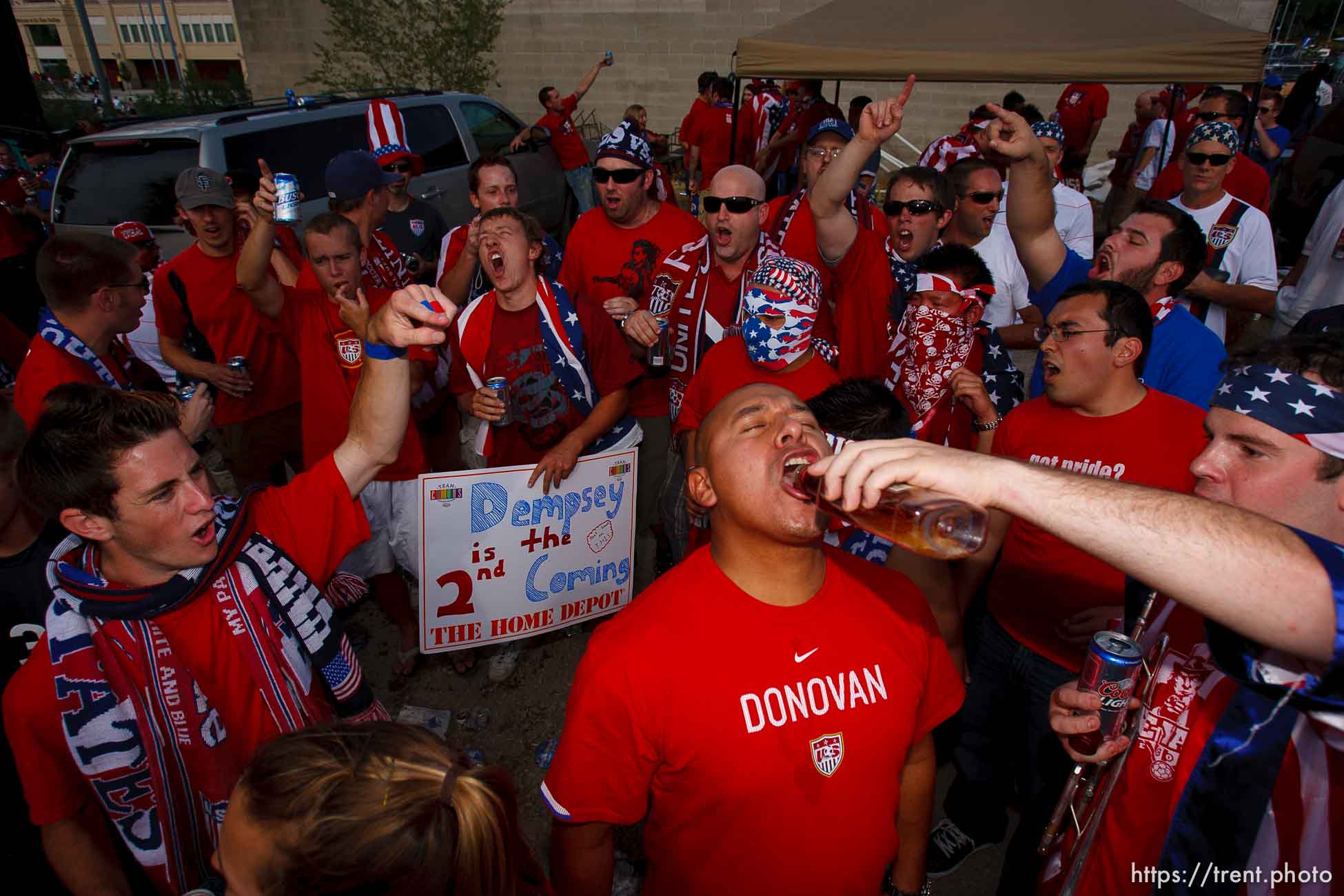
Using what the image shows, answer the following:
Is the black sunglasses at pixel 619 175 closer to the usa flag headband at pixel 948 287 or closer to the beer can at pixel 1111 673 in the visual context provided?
the usa flag headband at pixel 948 287

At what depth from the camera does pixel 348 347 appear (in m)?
3.88

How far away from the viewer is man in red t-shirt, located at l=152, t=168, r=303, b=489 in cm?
425

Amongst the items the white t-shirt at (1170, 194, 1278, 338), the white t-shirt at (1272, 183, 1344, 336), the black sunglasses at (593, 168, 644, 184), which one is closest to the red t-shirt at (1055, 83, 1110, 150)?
the white t-shirt at (1272, 183, 1344, 336)

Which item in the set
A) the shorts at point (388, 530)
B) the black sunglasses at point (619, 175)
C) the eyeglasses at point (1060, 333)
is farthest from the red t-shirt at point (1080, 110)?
the shorts at point (388, 530)

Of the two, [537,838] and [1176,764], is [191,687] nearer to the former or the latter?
[537,838]

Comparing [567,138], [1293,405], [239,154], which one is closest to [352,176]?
[239,154]

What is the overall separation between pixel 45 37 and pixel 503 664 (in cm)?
8393

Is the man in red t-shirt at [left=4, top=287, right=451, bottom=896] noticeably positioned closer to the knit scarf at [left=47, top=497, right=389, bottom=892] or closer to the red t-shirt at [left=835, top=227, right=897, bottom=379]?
the knit scarf at [left=47, top=497, right=389, bottom=892]

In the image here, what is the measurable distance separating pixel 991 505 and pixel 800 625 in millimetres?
748

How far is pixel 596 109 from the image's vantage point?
18859 millimetres

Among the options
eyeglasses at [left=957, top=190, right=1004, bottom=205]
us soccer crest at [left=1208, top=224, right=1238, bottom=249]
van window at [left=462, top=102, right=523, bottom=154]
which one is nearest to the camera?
us soccer crest at [left=1208, top=224, right=1238, bottom=249]

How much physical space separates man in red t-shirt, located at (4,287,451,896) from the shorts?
1.68 m

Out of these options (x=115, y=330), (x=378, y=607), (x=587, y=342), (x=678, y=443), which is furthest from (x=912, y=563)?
(x=115, y=330)

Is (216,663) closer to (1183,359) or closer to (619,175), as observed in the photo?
(619,175)
